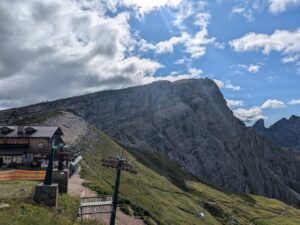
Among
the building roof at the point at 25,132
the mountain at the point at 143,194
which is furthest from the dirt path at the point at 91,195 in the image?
the building roof at the point at 25,132

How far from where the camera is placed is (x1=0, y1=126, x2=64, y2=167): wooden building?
81.9m

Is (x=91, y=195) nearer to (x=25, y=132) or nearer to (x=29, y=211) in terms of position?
(x=29, y=211)

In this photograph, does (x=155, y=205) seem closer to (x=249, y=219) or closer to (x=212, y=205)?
(x=212, y=205)

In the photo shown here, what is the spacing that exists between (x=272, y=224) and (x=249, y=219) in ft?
25.3

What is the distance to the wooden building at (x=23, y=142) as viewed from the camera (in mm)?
81875

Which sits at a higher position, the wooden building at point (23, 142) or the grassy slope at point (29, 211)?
the wooden building at point (23, 142)

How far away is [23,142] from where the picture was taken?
87.4m

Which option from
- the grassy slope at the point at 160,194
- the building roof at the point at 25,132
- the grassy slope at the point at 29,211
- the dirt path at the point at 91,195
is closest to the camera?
the grassy slope at the point at 29,211

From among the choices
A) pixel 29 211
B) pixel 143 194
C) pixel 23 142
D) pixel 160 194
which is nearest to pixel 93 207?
pixel 29 211

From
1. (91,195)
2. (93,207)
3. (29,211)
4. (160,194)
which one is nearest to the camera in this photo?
(29,211)

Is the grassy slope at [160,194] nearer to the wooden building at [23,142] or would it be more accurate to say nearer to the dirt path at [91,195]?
the dirt path at [91,195]

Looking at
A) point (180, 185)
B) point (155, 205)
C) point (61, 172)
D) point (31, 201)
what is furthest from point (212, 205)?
point (31, 201)

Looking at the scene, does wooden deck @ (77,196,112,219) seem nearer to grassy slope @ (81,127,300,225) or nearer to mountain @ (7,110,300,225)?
mountain @ (7,110,300,225)

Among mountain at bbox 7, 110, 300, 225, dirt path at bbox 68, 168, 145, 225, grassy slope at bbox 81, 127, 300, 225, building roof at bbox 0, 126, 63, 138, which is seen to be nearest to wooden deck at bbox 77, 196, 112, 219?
dirt path at bbox 68, 168, 145, 225
